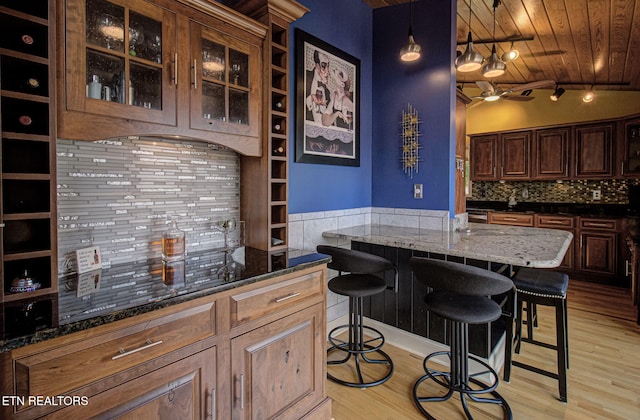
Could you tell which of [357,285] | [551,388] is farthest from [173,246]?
[551,388]

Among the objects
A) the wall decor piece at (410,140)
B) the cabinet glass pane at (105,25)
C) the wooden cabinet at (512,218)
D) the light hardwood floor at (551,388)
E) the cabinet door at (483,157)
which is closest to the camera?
the cabinet glass pane at (105,25)

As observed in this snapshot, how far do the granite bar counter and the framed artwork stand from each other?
0.71 meters

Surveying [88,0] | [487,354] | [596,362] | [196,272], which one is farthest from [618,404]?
[88,0]

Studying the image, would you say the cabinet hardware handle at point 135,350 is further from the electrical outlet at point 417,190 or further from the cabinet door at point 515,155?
the cabinet door at point 515,155

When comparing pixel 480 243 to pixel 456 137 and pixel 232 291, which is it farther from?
pixel 232 291

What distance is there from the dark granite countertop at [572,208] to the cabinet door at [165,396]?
545cm

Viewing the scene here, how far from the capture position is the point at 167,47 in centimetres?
147

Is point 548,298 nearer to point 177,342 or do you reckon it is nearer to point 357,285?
point 357,285

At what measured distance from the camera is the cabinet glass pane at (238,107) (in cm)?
178

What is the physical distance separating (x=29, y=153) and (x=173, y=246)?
0.68m

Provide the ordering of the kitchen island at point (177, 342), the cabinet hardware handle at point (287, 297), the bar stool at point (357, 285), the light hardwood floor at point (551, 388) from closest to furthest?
the kitchen island at point (177, 342) < the cabinet hardware handle at point (287, 297) < the light hardwood floor at point (551, 388) < the bar stool at point (357, 285)

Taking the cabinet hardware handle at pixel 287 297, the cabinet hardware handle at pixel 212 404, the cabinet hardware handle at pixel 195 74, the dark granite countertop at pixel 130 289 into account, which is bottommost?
the cabinet hardware handle at pixel 212 404

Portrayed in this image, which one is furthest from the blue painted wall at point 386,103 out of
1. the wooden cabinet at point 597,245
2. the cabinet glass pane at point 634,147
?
the cabinet glass pane at point 634,147

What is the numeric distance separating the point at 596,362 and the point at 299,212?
2.55 meters
